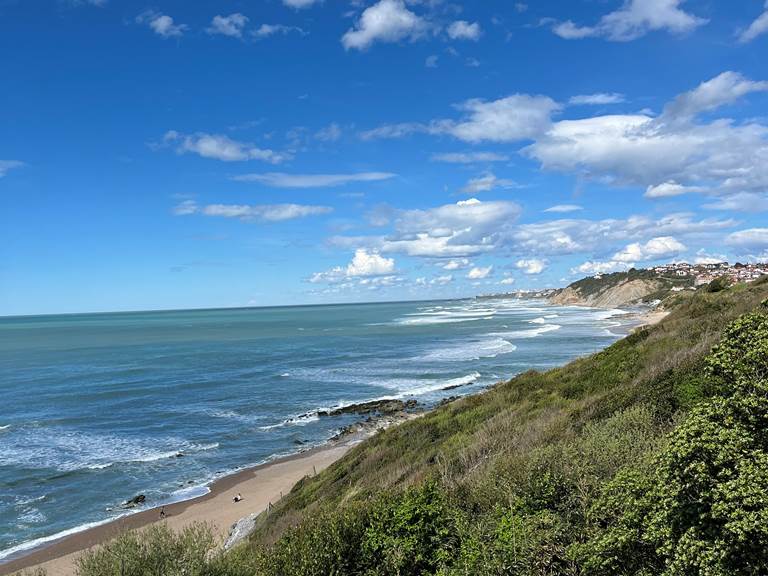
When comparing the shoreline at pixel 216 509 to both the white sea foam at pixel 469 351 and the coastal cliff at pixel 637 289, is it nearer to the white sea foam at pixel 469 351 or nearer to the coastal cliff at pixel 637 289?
the white sea foam at pixel 469 351

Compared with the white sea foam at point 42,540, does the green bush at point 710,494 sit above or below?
above

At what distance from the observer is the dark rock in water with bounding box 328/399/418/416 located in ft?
129

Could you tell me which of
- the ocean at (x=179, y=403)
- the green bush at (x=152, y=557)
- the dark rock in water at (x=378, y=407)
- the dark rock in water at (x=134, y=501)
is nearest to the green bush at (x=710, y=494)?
the green bush at (x=152, y=557)

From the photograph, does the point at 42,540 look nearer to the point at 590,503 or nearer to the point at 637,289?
the point at 590,503

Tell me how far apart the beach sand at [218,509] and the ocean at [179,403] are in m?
1.08

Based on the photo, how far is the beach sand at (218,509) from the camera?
1877 centimetres

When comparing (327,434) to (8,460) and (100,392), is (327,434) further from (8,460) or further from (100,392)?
(100,392)

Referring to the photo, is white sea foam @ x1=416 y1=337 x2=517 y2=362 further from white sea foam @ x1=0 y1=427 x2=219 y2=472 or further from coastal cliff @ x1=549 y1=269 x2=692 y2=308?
coastal cliff @ x1=549 y1=269 x2=692 y2=308

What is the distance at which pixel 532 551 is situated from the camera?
7.64 m

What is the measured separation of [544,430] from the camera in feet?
48.2

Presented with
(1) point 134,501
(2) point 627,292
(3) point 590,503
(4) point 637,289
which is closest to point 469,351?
(1) point 134,501

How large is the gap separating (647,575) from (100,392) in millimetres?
51682

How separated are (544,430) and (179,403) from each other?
3639cm

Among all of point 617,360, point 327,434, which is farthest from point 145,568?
A: point 327,434
